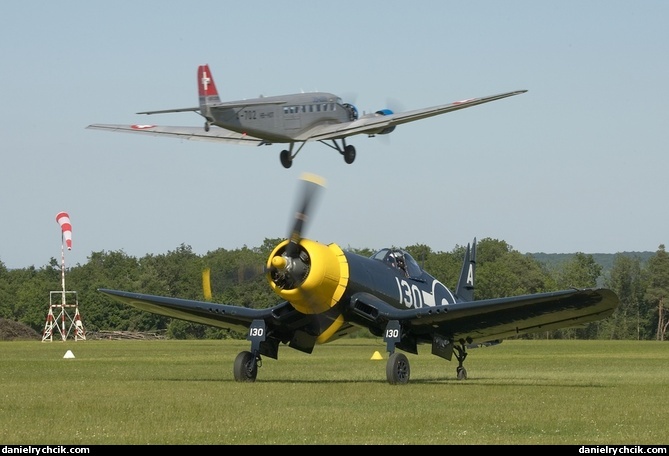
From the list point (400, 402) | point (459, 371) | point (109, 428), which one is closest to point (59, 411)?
point (109, 428)

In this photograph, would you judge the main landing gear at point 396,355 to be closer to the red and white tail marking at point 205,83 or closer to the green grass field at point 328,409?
→ the green grass field at point 328,409

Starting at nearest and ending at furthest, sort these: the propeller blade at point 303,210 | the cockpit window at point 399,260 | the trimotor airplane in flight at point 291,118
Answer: the propeller blade at point 303,210, the cockpit window at point 399,260, the trimotor airplane in flight at point 291,118

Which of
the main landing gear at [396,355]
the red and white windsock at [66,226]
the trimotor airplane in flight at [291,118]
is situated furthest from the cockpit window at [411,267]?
the red and white windsock at [66,226]

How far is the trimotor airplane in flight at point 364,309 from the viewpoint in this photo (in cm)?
1916

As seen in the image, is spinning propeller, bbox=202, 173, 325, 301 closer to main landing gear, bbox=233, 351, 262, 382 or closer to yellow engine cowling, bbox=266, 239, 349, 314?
yellow engine cowling, bbox=266, 239, 349, 314

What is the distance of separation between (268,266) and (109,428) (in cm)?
702

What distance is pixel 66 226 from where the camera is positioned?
61.4 metres

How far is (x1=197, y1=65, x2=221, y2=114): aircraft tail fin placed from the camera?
37.2 meters

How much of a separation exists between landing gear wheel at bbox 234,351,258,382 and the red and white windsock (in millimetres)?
40497

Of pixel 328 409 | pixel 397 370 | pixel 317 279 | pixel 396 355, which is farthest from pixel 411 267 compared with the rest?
pixel 328 409

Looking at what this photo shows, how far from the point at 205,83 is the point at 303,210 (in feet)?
65.1

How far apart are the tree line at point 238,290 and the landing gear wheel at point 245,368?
222ft
